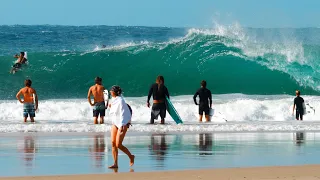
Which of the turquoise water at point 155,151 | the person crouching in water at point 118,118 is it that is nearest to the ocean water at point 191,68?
the turquoise water at point 155,151

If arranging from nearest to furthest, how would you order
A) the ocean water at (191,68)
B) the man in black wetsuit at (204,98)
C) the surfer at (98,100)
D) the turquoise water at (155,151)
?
the turquoise water at (155,151)
the surfer at (98,100)
the man in black wetsuit at (204,98)
the ocean water at (191,68)

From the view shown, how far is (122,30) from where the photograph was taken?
76.2 meters

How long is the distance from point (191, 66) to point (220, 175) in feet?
87.4

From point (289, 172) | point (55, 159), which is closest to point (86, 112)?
→ point (55, 159)

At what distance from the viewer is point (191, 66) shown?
3747 cm

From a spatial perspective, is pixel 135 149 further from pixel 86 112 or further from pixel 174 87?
pixel 174 87

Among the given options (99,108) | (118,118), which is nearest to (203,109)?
(99,108)

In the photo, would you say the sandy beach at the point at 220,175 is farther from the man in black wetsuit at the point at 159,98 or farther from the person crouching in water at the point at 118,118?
the man in black wetsuit at the point at 159,98

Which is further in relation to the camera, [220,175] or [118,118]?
[118,118]

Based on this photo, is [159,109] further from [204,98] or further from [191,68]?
[191,68]

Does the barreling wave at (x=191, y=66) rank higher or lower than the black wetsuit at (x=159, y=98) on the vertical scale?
higher

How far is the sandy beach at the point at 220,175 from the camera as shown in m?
10.7

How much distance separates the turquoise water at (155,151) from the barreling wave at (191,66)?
16795 millimetres

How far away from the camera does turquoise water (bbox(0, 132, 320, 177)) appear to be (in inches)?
475
